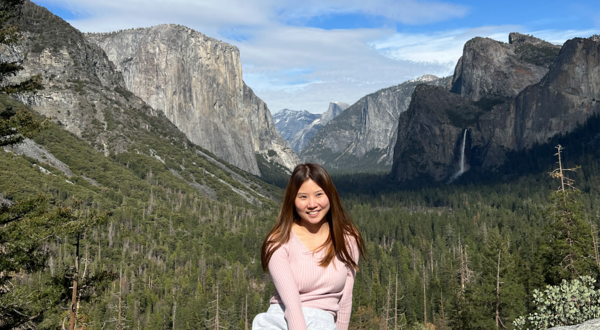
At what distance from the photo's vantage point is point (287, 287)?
649 centimetres

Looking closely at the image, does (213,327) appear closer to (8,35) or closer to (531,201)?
(8,35)

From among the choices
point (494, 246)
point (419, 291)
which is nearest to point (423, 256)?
point (419, 291)

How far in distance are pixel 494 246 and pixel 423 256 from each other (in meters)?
80.0

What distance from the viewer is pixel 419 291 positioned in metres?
92.2

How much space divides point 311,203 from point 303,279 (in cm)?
112

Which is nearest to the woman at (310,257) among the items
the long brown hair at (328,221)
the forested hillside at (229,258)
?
the long brown hair at (328,221)

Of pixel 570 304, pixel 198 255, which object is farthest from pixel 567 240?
pixel 198 255

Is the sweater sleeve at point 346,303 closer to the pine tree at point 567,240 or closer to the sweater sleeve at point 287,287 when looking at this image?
the sweater sleeve at point 287,287

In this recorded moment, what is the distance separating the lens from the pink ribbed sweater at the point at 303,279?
255 inches

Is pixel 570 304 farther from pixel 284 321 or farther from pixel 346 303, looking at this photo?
pixel 284 321

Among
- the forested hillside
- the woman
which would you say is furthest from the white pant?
the forested hillside

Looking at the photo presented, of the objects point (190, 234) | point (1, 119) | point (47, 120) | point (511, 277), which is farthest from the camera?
point (190, 234)

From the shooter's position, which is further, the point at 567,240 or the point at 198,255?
the point at 198,255

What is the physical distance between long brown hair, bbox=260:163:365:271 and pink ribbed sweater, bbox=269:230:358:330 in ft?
0.35
